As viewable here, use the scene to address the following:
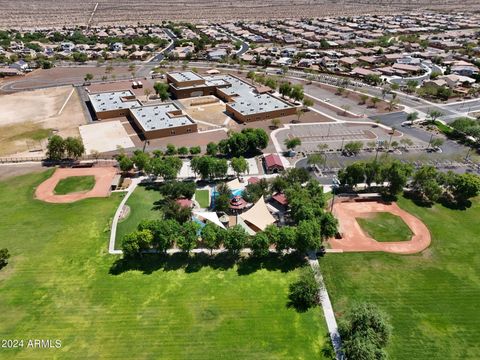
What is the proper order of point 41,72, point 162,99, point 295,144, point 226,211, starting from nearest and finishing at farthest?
point 226,211 → point 295,144 → point 162,99 → point 41,72

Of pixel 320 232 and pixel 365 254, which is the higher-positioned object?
pixel 320 232

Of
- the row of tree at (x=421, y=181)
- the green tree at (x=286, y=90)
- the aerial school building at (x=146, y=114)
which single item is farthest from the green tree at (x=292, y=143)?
the green tree at (x=286, y=90)

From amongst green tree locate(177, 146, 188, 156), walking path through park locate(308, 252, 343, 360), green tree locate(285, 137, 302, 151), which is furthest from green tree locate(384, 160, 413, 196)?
green tree locate(177, 146, 188, 156)

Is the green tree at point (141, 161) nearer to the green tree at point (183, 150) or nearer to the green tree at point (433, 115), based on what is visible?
the green tree at point (183, 150)

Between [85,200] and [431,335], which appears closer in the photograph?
[431,335]

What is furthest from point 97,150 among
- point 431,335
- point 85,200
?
point 431,335

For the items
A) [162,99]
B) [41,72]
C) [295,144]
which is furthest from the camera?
[41,72]

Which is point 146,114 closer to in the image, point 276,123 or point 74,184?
point 74,184

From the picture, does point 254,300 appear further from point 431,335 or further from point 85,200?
point 85,200
